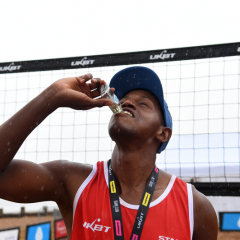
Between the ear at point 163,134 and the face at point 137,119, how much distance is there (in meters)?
0.04

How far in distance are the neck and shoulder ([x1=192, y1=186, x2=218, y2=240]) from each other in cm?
38

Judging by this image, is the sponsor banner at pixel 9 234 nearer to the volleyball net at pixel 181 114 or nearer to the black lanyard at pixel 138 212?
the volleyball net at pixel 181 114

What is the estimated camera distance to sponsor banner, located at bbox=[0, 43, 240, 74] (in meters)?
3.96

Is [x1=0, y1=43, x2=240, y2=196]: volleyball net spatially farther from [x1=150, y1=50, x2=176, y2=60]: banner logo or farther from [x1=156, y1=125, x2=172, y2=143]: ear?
[x1=156, y1=125, x2=172, y2=143]: ear

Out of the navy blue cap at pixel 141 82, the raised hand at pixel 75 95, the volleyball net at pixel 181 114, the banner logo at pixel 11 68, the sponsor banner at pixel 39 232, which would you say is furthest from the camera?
the sponsor banner at pixel 39 232

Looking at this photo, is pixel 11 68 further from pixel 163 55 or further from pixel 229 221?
pixel 229 221

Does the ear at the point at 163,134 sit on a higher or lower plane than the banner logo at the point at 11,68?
lower

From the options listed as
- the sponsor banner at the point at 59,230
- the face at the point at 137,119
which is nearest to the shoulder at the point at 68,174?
the face at the point at 137,119

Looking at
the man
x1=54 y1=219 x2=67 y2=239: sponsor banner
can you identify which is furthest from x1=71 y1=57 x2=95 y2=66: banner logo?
x1=54 y1=219 x2=67 y2=239: sponsor banner

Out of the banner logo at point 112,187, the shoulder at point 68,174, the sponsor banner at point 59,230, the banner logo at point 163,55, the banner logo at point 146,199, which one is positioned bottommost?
the sponsor banner at point 59,230

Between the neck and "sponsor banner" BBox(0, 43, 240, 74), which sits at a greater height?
"sponsor banner" BBox(0, 43, 240, 74)

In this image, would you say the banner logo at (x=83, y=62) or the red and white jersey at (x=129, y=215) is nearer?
the red and white jersey at (x=129, y=215)

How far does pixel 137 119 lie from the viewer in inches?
80.4

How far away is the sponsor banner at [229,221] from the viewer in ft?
12.8
